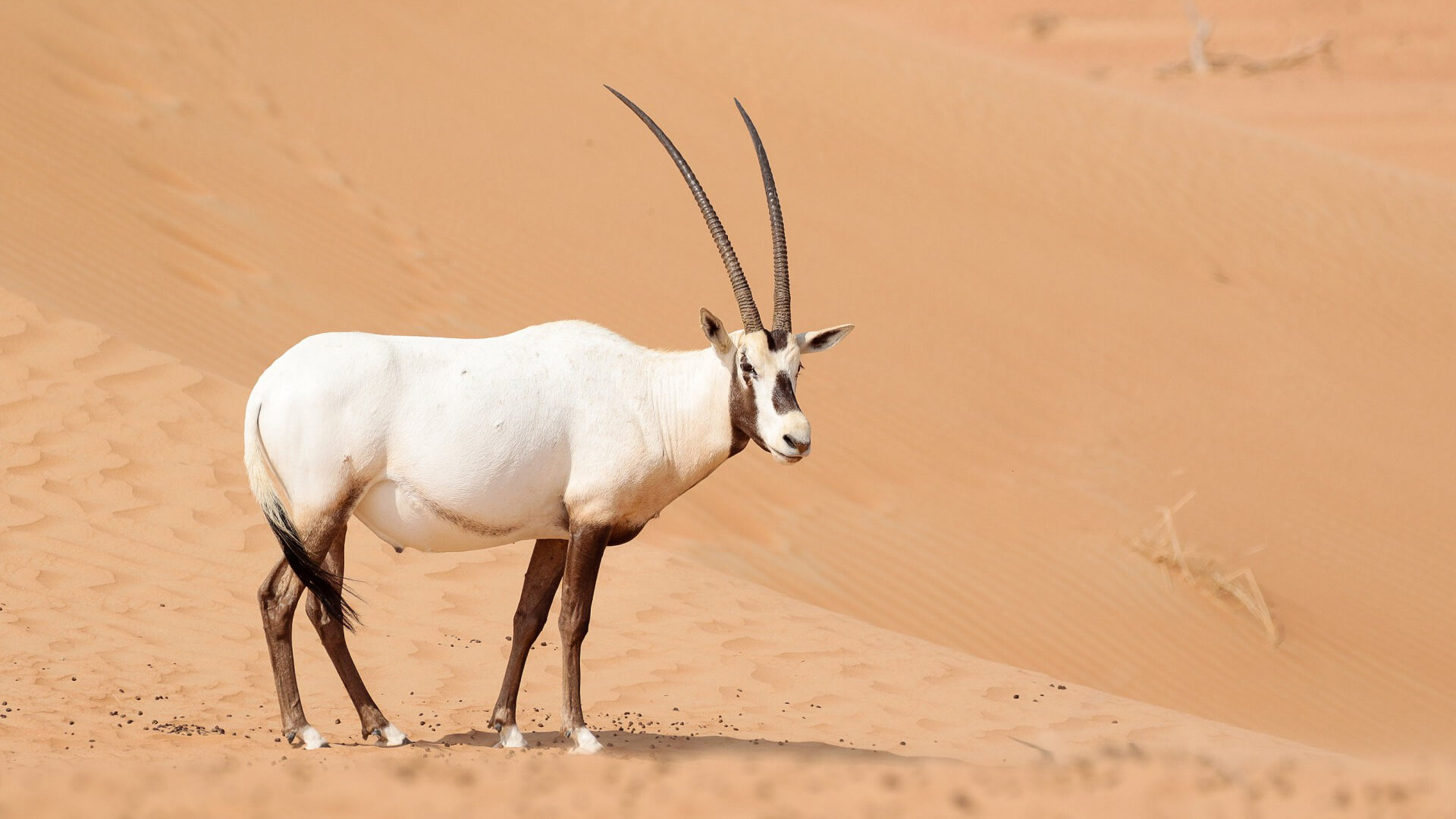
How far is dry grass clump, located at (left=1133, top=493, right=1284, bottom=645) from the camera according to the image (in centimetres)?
1145

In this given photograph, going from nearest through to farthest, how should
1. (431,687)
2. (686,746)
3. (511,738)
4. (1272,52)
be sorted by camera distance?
(511,738)
(686,746)
(431,687)
(1272,52)

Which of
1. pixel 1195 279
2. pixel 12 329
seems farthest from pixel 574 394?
pixel 1195 279

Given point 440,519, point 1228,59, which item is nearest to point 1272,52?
point 1228,59

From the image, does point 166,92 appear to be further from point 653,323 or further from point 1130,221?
point 1130,221

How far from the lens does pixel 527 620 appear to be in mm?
Answer: 6062

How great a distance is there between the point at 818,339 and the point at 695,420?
0.59 meters

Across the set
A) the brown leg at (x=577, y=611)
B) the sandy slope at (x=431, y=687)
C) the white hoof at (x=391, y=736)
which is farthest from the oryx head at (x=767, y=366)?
the white hoof at (x=391, y=736)

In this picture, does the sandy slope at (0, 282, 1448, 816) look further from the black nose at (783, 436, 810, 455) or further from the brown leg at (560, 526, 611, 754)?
A: the black nose at (783, 436, 810, 455)

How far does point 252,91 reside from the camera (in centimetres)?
1592

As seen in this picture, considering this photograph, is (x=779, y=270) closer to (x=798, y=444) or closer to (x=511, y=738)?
(x=798, y=444)

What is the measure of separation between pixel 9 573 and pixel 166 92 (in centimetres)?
872

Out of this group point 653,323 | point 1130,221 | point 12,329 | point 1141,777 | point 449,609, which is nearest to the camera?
point 1141,777

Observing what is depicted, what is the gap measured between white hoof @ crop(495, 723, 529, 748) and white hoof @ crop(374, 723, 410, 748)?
1.23 ft

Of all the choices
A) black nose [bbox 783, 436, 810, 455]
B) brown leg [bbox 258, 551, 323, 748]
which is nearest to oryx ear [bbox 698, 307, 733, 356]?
black nose [bbox 783, 436, 810, 455]
